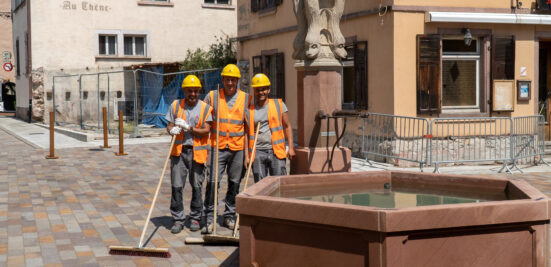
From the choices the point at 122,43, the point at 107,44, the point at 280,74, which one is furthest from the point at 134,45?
the point at 280,74

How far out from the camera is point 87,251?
645cm

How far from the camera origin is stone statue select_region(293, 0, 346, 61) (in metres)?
7.28

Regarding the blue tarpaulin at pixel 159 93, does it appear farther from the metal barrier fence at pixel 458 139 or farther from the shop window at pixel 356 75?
the metal barrier fence at pixel 458 139

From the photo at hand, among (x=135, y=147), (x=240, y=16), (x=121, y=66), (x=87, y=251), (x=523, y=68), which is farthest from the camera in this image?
(x=121, y=66)

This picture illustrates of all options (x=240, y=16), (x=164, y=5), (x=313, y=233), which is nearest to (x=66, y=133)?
(x=240, y=16)

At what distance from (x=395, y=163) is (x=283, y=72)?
5.11 meters

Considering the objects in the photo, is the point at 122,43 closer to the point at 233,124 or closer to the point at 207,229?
the point at 233,124

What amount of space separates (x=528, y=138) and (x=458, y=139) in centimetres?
163

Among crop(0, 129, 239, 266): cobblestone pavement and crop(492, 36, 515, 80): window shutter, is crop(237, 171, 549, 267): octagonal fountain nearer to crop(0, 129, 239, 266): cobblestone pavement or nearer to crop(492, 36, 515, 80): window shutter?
Result: crop(0, 129, 239, 266): cobblestone pavement

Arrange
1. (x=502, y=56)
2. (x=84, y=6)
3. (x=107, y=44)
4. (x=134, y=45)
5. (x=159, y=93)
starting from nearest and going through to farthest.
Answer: (x=502, y=56) < (x=159, y=93) < (x=84, y=6) < (x=107, y=44) < (x=134, y=45)

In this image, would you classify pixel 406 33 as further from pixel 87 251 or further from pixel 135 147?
pixel 87 251

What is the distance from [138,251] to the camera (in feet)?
20.5

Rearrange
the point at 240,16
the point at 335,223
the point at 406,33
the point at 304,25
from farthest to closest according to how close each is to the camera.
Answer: the point at 240,16 < the point at 406,33 < the point at 304,25 < the point at 335,223

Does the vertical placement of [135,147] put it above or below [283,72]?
below
